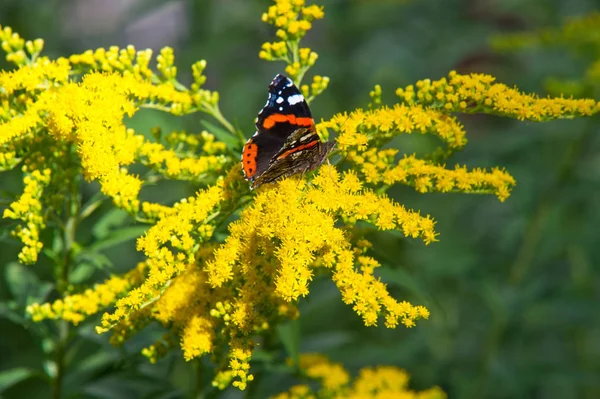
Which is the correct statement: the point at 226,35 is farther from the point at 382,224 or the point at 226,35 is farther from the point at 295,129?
the point at 382,224

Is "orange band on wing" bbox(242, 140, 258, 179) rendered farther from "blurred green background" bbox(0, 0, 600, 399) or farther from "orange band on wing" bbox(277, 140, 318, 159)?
"blurred green background" bbox(0, 0, 600, 399)

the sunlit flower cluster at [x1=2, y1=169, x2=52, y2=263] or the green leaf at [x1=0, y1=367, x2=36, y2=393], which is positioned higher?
the sunlit flower cluster at [x1=2, y1=169, x2=52, y2=263]

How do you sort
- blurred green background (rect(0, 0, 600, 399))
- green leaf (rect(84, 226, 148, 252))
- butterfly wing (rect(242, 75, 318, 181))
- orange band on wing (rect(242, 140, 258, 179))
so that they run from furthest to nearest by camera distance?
1. blurred green background (rect(0, 0, 600, 399))
2. green leaf (rect(84, 226, 148, 252))
3. butterfly wing (rect(242, 75, 318, 181))
4. orange band on wing (rect(242, 140, 258, 179))

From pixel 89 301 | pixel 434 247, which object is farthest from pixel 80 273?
pixel 434 247

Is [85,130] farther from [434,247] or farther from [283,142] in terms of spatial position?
[434,247]

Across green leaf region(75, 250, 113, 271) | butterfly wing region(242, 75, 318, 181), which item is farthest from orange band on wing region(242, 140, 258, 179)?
green leaf region(75, 250, 113, 271)

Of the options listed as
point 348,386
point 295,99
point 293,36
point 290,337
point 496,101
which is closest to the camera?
point 496,101

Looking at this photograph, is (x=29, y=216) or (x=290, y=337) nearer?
(x=29, y=216)

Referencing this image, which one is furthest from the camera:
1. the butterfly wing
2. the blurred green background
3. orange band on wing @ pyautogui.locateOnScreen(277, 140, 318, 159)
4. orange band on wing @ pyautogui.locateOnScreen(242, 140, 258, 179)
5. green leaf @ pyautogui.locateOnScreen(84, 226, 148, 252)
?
the blurred green background
